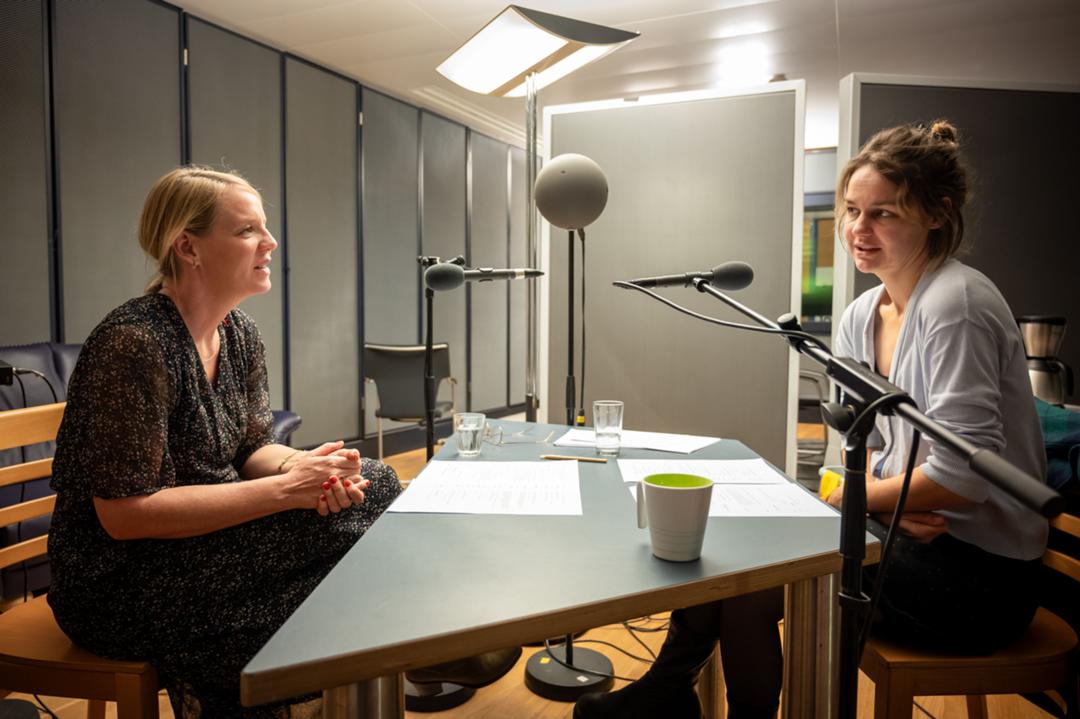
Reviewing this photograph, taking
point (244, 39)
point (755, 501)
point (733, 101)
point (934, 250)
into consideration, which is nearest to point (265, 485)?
point (755, 501)

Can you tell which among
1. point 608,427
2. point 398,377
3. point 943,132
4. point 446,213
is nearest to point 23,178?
point 398,377

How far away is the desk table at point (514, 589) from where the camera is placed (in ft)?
2.20

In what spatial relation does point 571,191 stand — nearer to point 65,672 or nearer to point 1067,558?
point 1067,558

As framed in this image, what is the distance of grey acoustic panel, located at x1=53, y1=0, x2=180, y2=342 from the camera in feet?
10.8

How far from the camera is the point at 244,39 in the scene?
4.17m

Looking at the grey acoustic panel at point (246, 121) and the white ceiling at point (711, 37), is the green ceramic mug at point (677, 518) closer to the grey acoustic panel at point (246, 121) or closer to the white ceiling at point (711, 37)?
the grey acoustic panel at point (246, 121)

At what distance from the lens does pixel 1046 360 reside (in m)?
2.44

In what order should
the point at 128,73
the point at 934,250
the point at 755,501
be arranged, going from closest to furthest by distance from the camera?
1. the point at 755,501
2. the point at 934,250
3. the point at 128,73

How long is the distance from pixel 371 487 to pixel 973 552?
3.81 feet

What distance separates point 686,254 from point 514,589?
7.80 feet

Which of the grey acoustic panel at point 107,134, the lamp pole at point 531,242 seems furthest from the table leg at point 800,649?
the grey acoustic panel at point 107,134

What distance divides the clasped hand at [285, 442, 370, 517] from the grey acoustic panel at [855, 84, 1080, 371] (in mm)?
2424

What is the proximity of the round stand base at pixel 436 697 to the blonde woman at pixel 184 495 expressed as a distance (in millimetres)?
683

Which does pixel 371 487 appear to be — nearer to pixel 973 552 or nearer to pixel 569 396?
pixel 569 396
